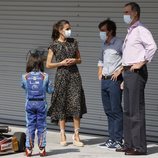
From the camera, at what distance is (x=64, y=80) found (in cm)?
874

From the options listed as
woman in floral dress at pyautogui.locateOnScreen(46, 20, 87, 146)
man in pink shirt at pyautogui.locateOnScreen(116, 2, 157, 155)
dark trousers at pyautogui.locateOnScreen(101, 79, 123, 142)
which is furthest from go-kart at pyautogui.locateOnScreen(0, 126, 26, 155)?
man in pink shirt at pyautogui.locateOnScreen(116, 2, 157, 155)

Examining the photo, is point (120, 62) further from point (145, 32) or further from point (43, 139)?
point (43, 139)

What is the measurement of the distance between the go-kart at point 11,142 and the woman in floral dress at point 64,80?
0.68 metres

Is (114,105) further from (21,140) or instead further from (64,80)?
(21,140)

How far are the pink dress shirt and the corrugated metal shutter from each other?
134cm

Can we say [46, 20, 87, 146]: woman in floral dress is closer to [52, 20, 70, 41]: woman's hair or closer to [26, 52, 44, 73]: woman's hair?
[52, 20, 70, 41]: woman's hair

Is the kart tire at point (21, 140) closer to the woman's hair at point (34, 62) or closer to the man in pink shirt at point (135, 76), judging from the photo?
the woman's hair at point (34, 62)

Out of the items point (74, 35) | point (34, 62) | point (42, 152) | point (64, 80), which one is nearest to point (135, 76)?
point (64, 80)

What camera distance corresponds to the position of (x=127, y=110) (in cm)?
817

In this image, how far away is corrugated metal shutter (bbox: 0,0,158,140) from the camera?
9.48 m

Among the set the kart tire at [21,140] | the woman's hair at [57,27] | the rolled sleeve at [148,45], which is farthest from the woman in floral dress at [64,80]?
the rolled sleeve at [148,45]

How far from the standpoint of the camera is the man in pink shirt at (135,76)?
7.95 meters

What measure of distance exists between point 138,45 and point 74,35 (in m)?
2.40

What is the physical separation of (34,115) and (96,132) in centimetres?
224
